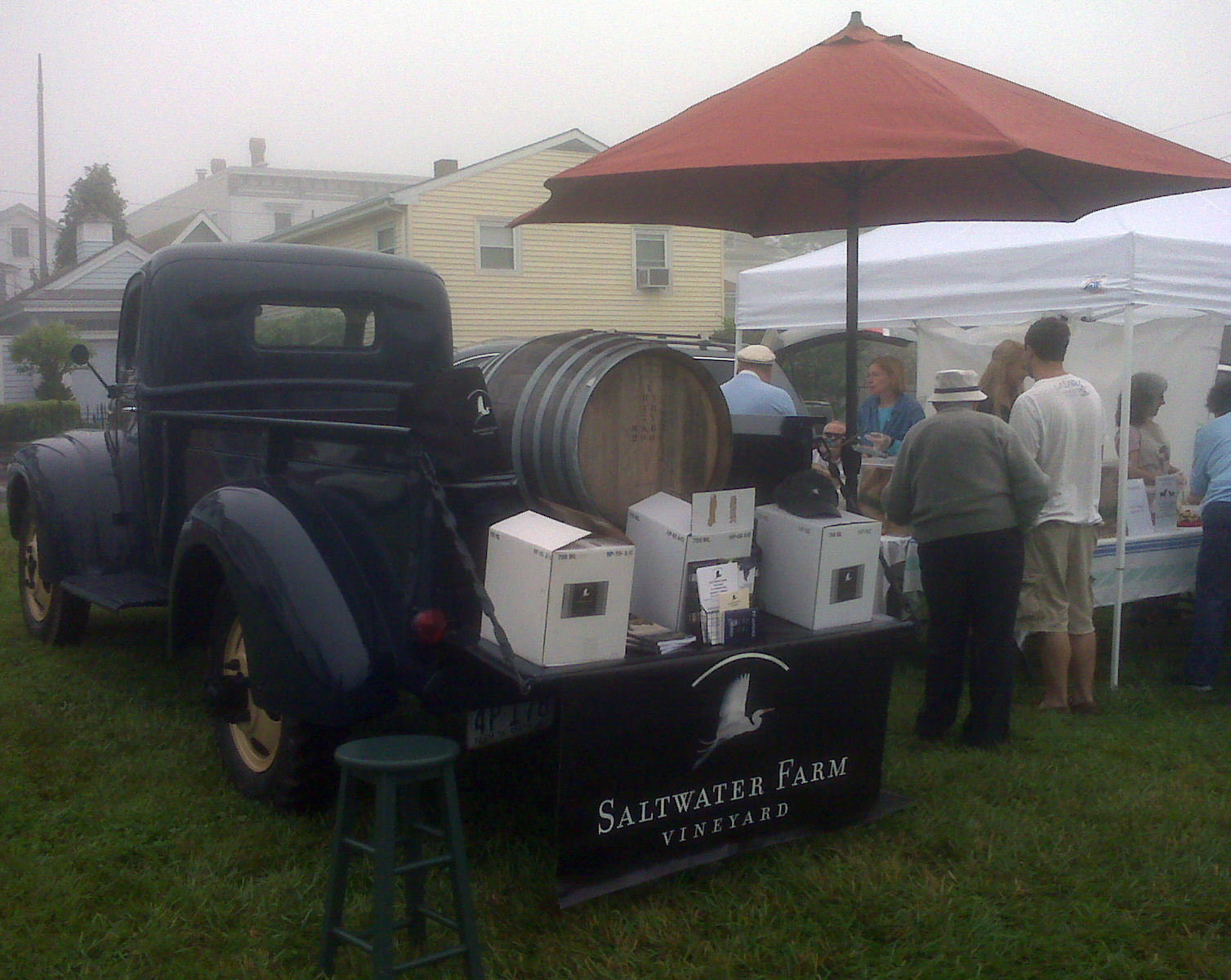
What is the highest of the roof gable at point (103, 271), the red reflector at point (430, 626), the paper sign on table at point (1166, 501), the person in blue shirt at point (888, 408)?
the roof gable at point (103, 271)

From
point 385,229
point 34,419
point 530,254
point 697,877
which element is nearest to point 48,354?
point 34,419

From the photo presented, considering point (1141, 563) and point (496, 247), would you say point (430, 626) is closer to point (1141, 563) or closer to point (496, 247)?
point (1141, 563)

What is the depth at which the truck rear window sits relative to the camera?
16.4 feet

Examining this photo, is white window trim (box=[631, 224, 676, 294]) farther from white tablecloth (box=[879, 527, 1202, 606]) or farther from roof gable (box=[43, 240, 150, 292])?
white tablecloth (box=[879, 527, 1202, 606])

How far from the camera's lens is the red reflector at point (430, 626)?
329cm

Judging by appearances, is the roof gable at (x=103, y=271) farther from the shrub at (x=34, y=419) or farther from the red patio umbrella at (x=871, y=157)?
the red patio umbrella at (x=871, y=157)

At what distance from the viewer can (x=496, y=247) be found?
22.4 metres

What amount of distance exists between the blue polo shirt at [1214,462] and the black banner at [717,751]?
3.06 metres

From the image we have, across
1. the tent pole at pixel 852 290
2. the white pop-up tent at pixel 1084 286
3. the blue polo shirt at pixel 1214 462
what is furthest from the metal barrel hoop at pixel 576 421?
the blue polo shirt at pixel 1214 462

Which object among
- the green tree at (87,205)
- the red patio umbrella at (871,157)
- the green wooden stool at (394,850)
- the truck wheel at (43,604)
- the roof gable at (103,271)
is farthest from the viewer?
the green tree at (87,205)

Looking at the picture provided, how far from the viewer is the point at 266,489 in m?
3.71

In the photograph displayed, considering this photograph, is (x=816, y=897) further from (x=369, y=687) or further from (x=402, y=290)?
(x=402, y=290)

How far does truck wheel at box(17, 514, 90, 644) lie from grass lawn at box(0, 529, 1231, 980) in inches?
44.0

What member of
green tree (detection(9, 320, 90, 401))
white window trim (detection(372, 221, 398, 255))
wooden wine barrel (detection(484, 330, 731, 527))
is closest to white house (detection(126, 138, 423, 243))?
green tree (detection(9, 320, 90, 401))
